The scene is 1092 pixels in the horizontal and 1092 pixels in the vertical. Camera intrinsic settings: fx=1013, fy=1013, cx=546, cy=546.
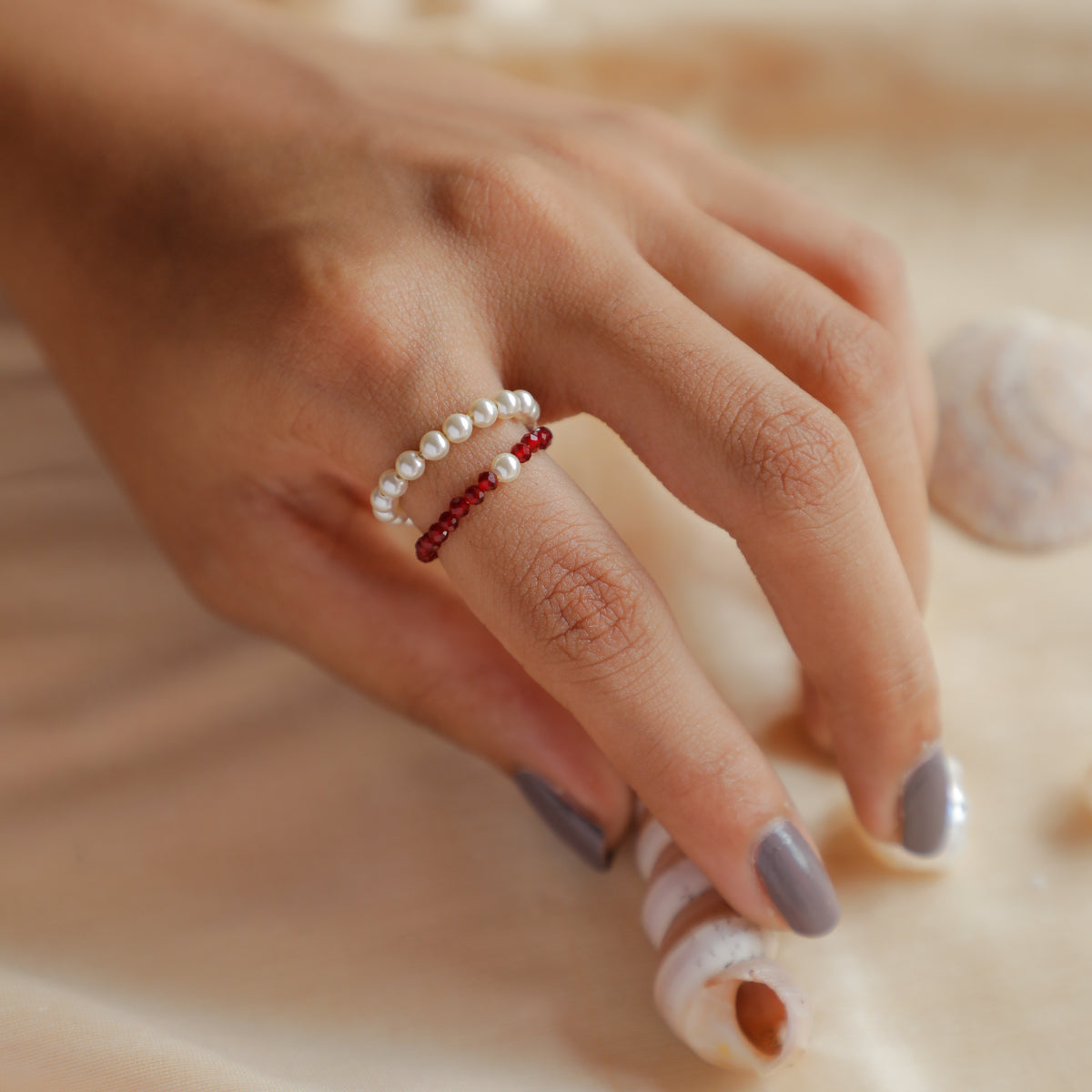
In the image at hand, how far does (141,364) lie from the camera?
0.90 metres

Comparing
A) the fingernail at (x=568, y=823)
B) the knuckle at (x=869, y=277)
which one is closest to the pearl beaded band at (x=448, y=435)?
the fingernail at (x=568, y=823)

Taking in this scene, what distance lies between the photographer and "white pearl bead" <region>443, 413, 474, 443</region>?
74 centimetres

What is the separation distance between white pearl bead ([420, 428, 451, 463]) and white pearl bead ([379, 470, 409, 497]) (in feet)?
0.11

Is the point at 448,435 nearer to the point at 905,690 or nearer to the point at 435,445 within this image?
the point at 435,445

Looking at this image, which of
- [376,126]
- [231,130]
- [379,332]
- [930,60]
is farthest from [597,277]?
[930,60]

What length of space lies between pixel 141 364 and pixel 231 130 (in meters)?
0.24

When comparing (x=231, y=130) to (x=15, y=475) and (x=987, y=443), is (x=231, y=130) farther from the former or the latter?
(x=987, y=443)

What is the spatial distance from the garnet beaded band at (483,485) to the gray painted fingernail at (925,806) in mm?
396

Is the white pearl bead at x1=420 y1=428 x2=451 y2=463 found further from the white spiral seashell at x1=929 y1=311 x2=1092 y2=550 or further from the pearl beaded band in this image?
the white spiral seashell at x1=929 y1=311 x2=1092 y2=550

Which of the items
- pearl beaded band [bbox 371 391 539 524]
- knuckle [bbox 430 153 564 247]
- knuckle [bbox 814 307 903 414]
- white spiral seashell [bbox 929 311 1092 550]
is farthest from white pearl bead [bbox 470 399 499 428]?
white spiral seashell [bbox 929 311 1092 550]

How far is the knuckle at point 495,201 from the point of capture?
33.4 inches

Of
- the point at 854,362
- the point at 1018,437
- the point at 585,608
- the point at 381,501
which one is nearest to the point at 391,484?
the point at 381,501

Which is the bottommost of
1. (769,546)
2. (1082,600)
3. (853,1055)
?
(853,1055)

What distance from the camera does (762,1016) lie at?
728 millimetres
